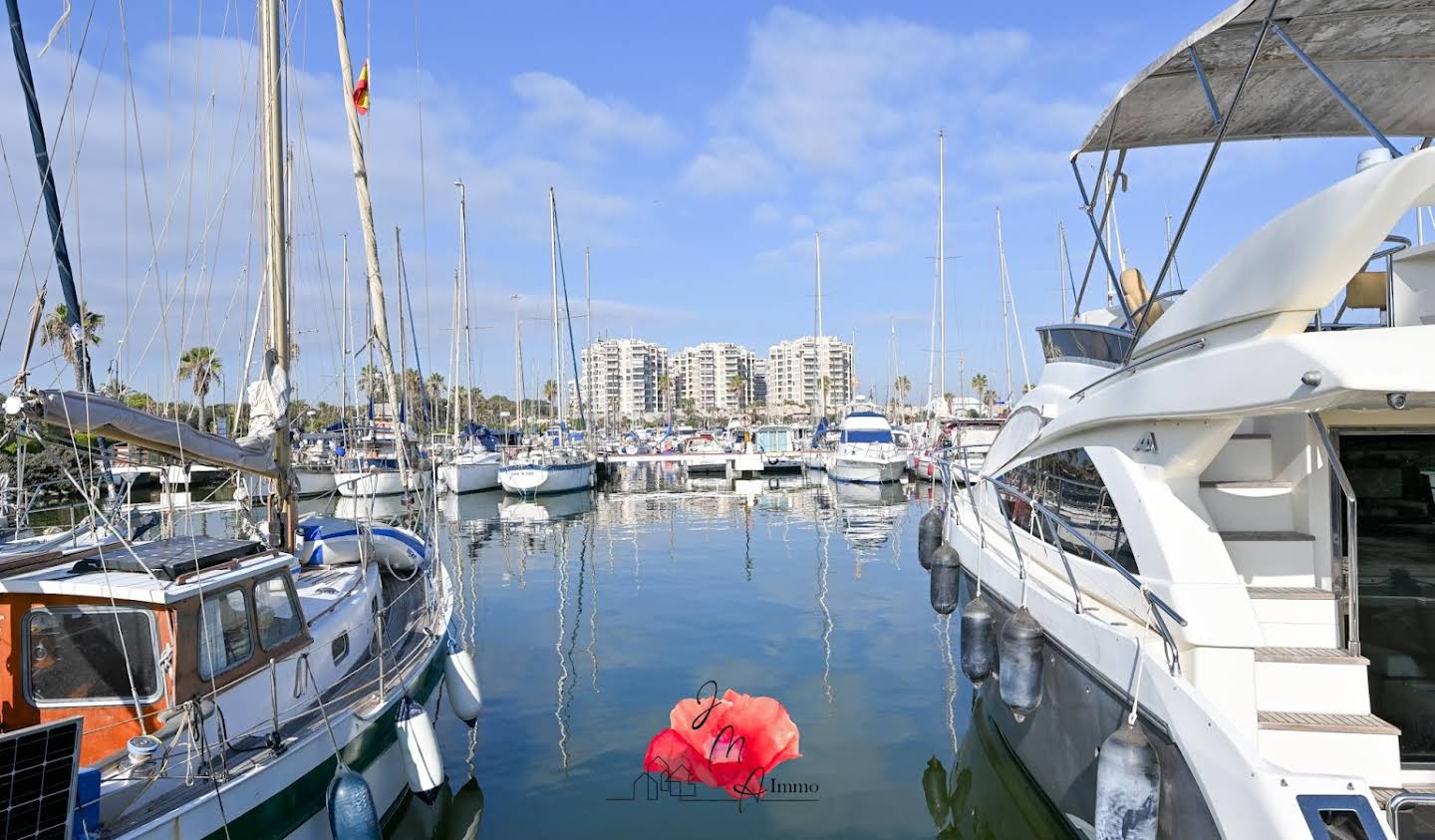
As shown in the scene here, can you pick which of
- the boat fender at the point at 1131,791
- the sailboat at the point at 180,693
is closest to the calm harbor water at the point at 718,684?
the sailboat at the point at 180,693

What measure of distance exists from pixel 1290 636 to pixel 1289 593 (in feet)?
1.06

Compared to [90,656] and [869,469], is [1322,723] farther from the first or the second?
[869,469]

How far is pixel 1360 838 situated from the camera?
448 cm

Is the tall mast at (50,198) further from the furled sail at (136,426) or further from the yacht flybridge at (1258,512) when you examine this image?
the yacht flybridge at (1258,512)

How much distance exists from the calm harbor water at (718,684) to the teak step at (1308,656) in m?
2.92

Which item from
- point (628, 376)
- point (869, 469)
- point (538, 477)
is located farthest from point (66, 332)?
point (628, 376)

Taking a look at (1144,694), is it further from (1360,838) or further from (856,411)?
(856,411)

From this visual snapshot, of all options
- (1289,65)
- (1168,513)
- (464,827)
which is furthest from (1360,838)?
(464,827)

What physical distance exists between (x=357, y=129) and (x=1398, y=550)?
11.9 meters

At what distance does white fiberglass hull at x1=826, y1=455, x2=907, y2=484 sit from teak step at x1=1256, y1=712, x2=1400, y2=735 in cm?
3747

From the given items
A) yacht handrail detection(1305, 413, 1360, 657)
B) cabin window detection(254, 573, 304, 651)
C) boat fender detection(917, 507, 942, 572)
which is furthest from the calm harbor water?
yacht handrail detection(1305, 413, 1360, 657)

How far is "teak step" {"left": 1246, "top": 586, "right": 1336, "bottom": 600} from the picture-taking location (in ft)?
20.7

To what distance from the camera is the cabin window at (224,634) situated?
257 inches

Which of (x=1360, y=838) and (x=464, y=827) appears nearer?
(x=1360, y=838)
